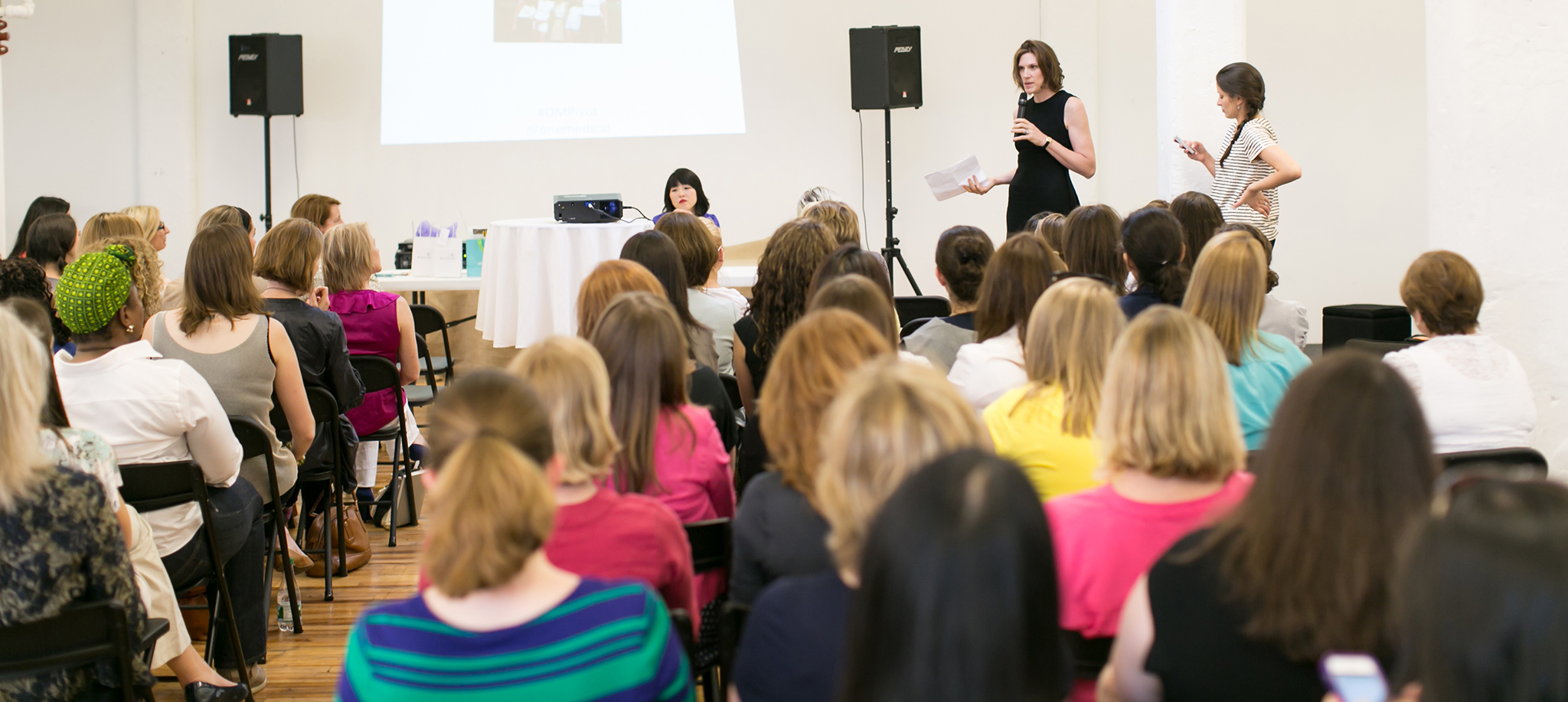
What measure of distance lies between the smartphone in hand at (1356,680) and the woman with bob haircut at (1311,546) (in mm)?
202

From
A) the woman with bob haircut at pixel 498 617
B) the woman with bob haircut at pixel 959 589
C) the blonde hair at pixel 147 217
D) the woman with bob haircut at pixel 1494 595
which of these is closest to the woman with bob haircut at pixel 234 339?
the woman with bob haircut at pixel 498 617

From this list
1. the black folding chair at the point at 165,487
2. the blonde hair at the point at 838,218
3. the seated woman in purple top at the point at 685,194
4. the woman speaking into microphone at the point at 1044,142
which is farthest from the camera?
the seated woman in purple top at the point at 685,194

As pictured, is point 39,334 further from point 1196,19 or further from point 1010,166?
point 1010,166

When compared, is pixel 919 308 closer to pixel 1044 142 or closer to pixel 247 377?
pixel 1044 142

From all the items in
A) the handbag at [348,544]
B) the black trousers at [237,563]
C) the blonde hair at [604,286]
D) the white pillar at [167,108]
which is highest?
the white pillar at [167,108]

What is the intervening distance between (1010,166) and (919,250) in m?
0.90

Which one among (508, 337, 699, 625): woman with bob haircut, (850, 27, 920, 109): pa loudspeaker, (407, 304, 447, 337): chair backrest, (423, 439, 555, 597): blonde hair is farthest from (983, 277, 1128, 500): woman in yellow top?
(850, 27, 920, 109): pa loudspeaker

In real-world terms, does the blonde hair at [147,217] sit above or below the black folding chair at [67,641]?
above

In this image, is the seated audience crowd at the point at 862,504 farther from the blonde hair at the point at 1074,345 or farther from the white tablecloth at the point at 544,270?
the white tablecloth at the point at 544,270

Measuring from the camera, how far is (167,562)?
2.65 metres

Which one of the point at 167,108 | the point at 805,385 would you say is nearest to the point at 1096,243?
the point at 805,385

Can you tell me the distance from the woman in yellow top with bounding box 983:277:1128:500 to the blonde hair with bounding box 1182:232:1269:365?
49 cm

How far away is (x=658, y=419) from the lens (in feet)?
7.17

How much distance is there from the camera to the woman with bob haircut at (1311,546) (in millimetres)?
1239
